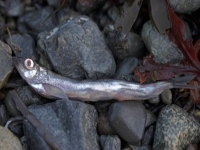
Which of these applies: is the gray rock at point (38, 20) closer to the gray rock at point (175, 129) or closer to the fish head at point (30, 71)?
the fish head at point (30, 71)

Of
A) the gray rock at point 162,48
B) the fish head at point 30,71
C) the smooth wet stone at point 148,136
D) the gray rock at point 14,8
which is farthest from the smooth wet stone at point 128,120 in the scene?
the gray rock at point 14,8

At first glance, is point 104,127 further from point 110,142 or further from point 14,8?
point 14,8

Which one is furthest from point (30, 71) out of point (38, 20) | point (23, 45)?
point (38, 20)

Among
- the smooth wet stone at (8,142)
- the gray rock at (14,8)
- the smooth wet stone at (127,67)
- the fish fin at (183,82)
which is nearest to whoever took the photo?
the smooth wet stone at (8,142)

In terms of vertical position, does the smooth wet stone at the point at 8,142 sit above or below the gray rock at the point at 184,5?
below

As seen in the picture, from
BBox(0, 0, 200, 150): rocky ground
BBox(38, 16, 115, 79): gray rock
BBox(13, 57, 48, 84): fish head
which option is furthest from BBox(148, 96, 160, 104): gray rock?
BBox(13, 57, 48, 84): fish head

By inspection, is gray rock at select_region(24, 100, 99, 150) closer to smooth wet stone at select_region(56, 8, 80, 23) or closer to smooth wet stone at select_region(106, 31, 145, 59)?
smooth wet stone at select_region(106, 31, 145, 59)

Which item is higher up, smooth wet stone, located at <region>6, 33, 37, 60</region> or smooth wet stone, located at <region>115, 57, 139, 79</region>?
smooth wet stone, located at <region>6, 33, 37, 60</region>
